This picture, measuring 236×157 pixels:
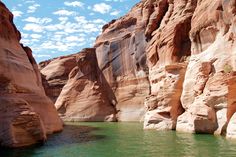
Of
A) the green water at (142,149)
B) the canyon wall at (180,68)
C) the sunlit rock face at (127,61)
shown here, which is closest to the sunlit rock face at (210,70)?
the canyon wall at (180,68)

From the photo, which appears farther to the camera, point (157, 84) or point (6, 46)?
point (157, 84)

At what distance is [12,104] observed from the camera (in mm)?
23828

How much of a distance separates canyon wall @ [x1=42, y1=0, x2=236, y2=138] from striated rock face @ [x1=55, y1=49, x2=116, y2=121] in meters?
1.53

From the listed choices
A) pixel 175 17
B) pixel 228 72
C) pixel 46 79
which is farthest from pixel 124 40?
pixel 228 72

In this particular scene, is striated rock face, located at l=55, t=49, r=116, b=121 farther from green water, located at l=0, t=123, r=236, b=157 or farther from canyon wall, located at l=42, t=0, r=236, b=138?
green water, located at l=0, t=123, r=236, b=157

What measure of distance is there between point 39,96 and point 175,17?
18.9 m

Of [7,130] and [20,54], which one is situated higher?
[20,54]

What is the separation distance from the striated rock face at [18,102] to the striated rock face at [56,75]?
109 feet

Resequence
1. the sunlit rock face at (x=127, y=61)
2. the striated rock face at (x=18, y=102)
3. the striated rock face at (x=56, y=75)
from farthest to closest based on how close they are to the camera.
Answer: the striated rock face at (x=56, y=75) < the sunlit rock face at (x=127, y=61) < the striated rock face at (x=18, y=102)

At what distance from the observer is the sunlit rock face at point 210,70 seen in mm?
26312

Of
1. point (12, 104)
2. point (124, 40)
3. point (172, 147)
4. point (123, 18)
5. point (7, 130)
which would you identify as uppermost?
point (123, 18)

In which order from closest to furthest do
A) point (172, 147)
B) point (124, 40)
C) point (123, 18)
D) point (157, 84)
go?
1. point (172, 147)
2. point (157, 84)
3. point (124, 40)
4. point (123, 18)

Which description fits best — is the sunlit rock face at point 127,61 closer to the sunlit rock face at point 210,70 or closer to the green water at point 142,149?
the sunlit rock face at point 210,70

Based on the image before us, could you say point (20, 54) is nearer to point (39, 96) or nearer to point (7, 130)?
point (39, 96)
